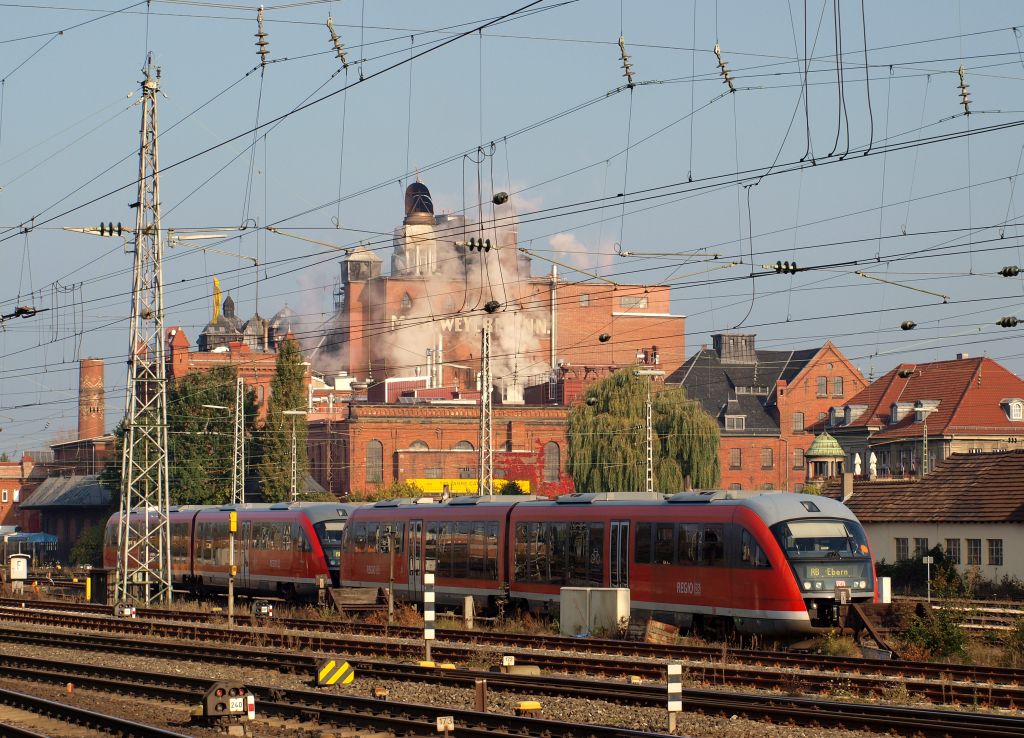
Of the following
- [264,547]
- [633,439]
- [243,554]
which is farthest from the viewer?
[633,439]

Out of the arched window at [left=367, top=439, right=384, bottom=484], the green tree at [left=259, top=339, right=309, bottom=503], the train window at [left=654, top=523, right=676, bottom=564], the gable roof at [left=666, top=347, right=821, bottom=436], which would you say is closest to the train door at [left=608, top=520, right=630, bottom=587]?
the train window at [left=654, top=523, right=676, bottom=564]

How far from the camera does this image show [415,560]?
1430 inches

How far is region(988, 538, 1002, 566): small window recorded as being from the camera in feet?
153

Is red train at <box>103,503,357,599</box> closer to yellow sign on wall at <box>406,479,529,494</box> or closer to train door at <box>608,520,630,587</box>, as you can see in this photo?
train door at <box>608,520,630,587</box>

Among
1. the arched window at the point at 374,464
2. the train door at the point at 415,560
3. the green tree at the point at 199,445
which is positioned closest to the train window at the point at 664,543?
the train door at the point at 415,560

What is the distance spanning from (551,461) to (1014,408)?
30458 millimetres

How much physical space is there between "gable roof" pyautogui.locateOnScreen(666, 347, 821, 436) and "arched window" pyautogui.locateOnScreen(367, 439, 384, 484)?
81.4 feet

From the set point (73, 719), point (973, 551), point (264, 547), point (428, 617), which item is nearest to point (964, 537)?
point (973, 551)

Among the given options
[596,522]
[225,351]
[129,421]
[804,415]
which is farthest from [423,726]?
Answer: [225,351]

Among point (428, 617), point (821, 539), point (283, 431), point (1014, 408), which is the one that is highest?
point (1014, 408)

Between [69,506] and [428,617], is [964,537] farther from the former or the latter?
[69,506]

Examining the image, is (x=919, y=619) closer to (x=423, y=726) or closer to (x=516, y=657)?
(x=516, y=657)

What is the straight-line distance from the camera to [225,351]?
119562mm

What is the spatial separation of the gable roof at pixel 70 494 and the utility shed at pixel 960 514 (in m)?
64.6
